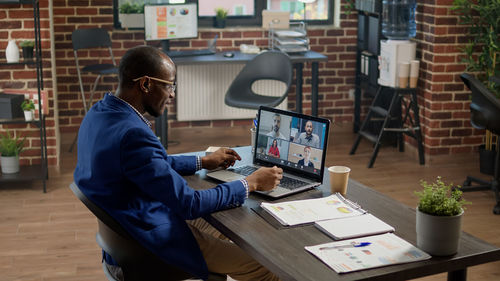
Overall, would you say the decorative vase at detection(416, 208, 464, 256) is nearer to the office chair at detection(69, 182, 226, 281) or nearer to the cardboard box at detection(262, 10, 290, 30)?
the office chair at detection(69, 182, 226, 281)

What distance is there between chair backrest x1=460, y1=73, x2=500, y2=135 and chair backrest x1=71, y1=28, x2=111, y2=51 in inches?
121

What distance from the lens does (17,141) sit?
17.5 feet

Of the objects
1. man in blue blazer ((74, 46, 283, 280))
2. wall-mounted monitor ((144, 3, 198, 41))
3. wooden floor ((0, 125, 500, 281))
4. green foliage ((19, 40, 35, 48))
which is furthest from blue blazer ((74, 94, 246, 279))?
wall-mounted monitor ((144, 3, 198, 41))

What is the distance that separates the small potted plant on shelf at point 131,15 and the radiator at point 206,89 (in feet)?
1.79

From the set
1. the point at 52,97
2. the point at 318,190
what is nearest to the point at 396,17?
the point at 52,97

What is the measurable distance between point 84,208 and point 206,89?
7.06 ft

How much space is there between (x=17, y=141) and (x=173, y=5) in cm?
173

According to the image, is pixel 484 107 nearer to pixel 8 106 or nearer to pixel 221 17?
pixel 221 17

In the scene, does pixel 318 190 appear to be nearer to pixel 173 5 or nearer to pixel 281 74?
pixel 281 74

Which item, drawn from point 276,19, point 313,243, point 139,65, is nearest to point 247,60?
point 276,19

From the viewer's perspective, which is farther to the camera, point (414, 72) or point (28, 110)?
point (414, 72)

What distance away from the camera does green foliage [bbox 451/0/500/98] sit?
5.14 meters

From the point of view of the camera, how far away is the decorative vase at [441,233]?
2035 mm

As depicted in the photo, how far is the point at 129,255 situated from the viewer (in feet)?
7.70
